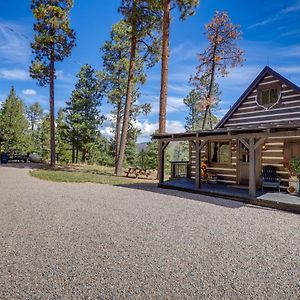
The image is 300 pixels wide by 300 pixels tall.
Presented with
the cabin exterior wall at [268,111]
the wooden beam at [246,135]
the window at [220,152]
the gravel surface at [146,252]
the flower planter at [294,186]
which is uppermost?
the cabin exterior wall at [268,111]

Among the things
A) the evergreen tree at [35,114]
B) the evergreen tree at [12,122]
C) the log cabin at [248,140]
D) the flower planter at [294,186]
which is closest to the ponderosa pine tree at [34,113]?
the evergreen tree at [35,114]

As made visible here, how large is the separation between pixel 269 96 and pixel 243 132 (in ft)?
13.7

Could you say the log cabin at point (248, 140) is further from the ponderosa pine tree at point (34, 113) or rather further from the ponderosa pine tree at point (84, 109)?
the ponderosa pine tree at point (34, 113)

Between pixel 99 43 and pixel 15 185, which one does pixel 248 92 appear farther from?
pixel 99 43

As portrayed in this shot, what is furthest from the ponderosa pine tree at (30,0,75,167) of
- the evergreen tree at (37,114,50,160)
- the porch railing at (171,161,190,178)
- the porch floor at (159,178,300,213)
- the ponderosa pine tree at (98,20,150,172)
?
the evergreen tree at (37,114,50,160)

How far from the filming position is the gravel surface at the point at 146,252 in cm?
318

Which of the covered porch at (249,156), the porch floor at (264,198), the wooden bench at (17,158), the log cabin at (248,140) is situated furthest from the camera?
the wooden bench at (17,158)

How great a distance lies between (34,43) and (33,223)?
17304 millimetres

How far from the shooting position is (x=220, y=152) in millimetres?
12641

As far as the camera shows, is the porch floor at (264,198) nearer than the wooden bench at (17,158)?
Yes

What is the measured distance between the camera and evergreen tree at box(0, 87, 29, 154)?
33.6 m

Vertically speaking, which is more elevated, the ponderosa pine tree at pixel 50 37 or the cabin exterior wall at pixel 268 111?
the ponderosa pine tree at pixel 50 37

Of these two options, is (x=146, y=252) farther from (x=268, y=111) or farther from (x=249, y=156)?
(x=268, y=111)

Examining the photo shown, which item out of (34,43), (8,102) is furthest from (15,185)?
(8,102)
